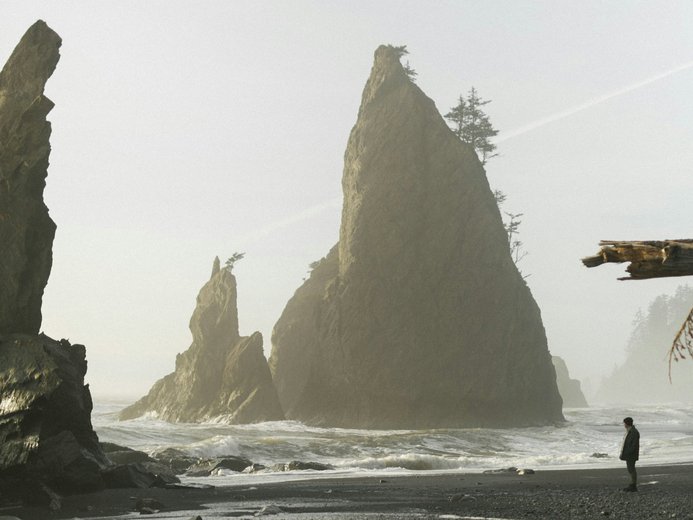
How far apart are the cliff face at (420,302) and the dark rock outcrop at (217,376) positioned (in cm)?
389

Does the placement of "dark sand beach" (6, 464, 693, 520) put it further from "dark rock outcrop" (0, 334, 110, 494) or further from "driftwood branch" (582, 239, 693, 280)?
"driftwood branch" (582, 239, 693, 280)

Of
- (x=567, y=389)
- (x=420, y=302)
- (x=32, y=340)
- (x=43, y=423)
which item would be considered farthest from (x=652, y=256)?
(x=567, y=389)

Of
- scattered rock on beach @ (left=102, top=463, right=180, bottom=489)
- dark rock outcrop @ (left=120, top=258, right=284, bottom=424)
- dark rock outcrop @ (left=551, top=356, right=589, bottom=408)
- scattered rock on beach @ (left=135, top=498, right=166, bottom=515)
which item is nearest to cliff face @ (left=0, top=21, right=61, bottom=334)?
scattered rock on beach @ (left=102, top=463, right=180, bottom=489)

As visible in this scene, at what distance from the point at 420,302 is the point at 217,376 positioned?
1956 cm

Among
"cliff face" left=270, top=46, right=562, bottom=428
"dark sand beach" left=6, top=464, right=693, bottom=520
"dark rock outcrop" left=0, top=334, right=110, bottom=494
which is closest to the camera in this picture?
"dark sand beach" left=6, top=464, right=693, bottom=520

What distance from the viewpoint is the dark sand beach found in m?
13.0

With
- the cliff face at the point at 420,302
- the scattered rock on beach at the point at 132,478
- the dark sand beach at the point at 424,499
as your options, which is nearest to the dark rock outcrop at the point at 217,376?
the cliff face at the point at 420,302

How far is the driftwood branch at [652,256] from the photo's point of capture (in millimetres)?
7547

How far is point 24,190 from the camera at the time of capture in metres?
21.9

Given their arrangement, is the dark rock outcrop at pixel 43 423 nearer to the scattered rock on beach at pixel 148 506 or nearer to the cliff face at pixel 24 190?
the cliff face at pixel 24 190

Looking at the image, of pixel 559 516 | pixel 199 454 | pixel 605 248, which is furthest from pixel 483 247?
pixel 605 248

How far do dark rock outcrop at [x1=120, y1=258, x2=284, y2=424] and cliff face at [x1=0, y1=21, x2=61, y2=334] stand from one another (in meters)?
33.7

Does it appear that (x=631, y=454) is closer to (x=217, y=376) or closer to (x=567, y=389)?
(x=217, y=376)

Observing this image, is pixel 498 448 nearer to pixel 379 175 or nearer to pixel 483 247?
pixel 483 247
